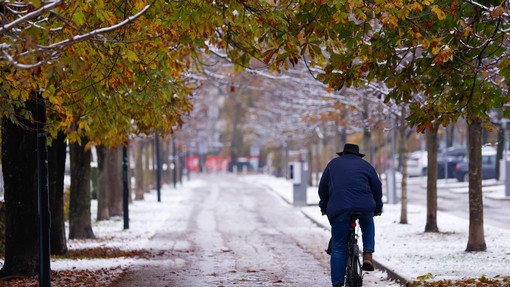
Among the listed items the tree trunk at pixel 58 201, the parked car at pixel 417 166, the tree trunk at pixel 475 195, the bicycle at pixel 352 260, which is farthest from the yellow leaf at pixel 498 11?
the parked car at pixel 417 166

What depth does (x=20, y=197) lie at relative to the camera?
583 inches

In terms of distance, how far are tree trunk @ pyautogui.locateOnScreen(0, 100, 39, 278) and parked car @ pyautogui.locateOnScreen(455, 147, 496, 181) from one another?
4323cm

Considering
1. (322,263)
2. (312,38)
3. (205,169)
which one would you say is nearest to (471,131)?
(322,263)

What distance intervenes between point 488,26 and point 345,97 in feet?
64.8

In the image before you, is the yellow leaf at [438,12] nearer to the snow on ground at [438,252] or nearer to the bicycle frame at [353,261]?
the bicycle frame at [353,261]

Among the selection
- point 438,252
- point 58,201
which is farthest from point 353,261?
point 58,201

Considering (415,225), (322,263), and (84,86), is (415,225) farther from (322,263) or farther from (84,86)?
(84,86)

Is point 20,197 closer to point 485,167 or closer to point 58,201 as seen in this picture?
point 58,201

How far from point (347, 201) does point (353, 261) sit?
67 cm

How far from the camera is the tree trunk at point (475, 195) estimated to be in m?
17.4

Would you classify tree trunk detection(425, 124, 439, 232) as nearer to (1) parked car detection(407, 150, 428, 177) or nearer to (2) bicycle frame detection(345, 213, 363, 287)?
(2) bicycle frame detection(345, 213, 363, 287)

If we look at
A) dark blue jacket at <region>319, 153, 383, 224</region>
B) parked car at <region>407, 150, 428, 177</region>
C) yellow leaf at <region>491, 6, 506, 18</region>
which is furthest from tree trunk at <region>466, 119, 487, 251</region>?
parked car at <region>407, 150, 428, 177</region>

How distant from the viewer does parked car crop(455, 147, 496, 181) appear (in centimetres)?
5581

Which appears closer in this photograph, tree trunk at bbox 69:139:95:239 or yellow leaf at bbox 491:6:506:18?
yellow leaf at bbox 491:6:506:18
